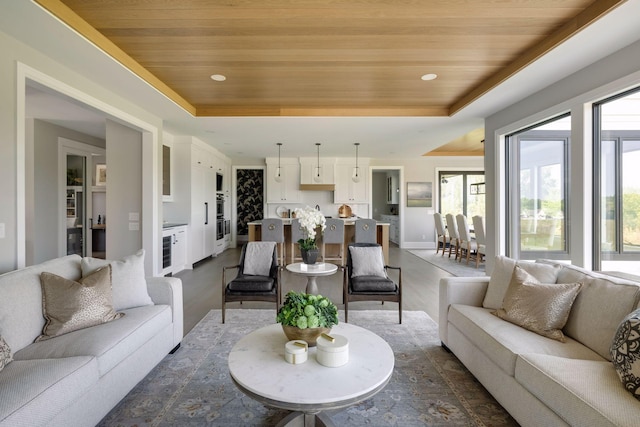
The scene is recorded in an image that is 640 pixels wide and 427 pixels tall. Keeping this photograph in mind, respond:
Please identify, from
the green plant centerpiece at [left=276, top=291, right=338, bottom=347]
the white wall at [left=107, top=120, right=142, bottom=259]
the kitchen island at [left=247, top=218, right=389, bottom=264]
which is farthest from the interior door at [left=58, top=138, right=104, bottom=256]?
the green plant centerpiece at [left=276, top=291, right=338, bottom=347]

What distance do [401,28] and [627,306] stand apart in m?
2.31

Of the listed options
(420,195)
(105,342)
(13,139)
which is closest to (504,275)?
(105,342)

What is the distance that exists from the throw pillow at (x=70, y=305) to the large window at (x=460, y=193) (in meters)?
8.46

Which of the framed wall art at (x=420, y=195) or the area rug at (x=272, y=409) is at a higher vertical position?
the framed wall art at (x=420, y=195)

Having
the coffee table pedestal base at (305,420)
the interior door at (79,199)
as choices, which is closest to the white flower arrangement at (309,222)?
the coffee table pedestal base at (305,420)

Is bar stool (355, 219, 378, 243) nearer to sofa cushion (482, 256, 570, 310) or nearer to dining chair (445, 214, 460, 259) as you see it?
dining chair (445, 214, 460, 259)

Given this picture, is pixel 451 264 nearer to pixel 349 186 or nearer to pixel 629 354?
pixel 349 186

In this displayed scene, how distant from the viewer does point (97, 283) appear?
7.00 ft

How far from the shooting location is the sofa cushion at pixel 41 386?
126cm

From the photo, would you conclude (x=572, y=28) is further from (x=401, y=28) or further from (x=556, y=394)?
(x=556, y=394)

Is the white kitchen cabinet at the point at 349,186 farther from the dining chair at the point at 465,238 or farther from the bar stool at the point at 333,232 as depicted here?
the bar stool at the point at 333,232

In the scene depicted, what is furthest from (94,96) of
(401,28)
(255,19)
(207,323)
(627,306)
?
(627,306)

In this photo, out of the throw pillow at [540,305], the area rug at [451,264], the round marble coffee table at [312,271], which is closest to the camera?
the throw pillow at [540,305]

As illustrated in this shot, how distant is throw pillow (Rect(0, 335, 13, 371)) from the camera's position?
4.99 feet
